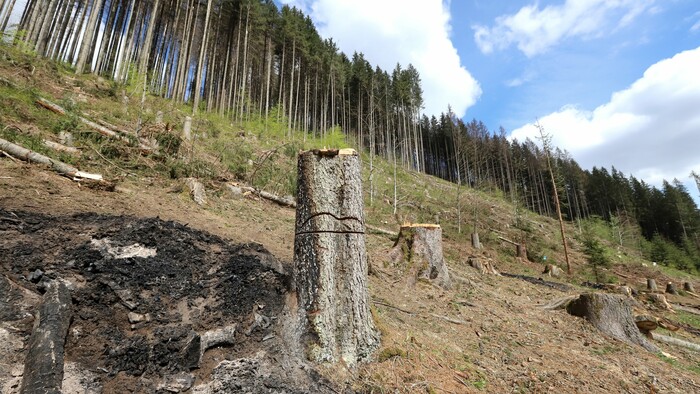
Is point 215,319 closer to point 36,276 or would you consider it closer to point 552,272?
point 36,276

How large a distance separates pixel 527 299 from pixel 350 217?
6.47 m

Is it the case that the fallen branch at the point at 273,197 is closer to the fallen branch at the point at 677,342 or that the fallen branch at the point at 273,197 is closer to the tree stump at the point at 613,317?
the tree stump at the point at 613,317

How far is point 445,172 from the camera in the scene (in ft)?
196

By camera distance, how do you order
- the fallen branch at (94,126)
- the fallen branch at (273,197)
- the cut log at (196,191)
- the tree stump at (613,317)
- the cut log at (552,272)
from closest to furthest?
the tree stump at (613,317) < the cut log at (196,191) < the fallen branch at (94,126) < the fallen branch at (273,197) < the cut log at (552,272)

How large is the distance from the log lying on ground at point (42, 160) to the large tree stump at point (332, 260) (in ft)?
15.0

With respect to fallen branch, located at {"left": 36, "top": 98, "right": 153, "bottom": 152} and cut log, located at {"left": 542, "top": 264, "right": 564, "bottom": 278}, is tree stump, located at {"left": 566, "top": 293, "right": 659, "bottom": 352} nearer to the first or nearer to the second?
fallen branch, located at {"left": 36, "top": 98, "right": 153, "bottom": 152}

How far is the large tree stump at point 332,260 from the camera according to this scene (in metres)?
2.90

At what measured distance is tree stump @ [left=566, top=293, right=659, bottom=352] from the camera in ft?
18.6

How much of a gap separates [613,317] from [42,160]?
35.0 feet

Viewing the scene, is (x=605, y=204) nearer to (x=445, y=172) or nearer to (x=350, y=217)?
(x=445, y=172)

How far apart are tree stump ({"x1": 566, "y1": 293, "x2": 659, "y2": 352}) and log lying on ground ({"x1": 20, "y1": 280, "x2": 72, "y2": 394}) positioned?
300 inches

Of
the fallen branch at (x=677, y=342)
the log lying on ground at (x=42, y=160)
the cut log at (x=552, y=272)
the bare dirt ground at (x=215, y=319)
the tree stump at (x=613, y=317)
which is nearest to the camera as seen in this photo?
the bare dirt ground at (x=215, y=319)

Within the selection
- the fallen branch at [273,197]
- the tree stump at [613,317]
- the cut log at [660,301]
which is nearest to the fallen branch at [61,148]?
the fallen branch at [273,197]

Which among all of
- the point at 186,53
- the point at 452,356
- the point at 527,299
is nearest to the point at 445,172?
the point at 186,53
